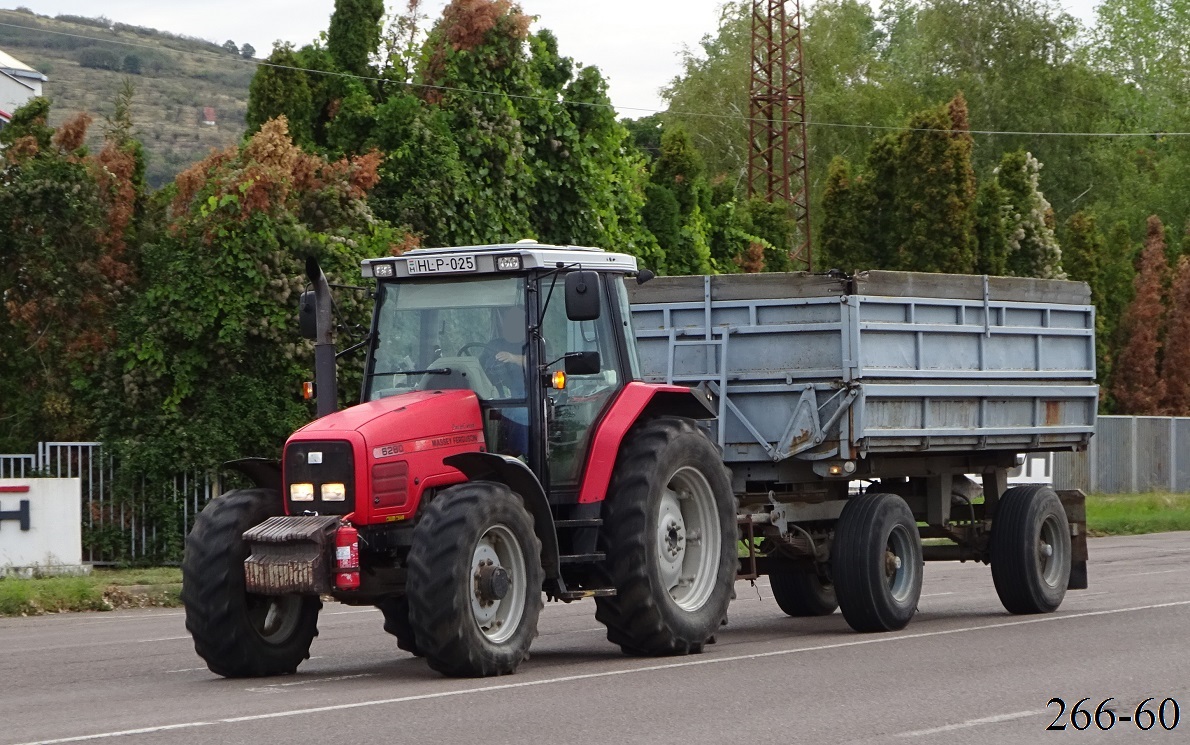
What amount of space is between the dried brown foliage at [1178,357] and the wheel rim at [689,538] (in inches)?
1349

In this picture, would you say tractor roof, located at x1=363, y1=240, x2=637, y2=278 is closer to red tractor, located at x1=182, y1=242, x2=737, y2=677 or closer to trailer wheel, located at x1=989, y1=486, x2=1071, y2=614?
red tractor, located at x1=182, y1=242, x2=737, y2=677

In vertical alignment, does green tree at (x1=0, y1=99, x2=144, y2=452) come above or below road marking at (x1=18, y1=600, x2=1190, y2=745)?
above

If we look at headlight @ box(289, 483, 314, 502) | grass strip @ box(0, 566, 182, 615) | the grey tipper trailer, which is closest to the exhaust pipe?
headlight @ box(289, 483, 314, 502)

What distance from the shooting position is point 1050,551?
53.1 ft

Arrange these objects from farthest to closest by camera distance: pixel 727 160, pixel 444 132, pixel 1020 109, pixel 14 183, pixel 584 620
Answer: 1. pixel 727 160
2. pixel 1020 109
3. pixel 444 132
4. pixel 14 183
5. pixel 584 620

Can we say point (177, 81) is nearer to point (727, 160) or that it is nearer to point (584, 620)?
point (727, 160)

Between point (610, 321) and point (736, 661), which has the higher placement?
point (610, 321)

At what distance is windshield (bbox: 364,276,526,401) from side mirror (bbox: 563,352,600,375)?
1.12 ft

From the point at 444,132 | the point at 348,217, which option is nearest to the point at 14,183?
the point at 348,217

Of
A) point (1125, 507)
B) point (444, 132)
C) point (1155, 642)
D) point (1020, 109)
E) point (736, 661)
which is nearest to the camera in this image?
point (736, 661)

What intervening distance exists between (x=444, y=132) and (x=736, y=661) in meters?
15.5

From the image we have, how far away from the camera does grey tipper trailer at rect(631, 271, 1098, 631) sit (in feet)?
46.0

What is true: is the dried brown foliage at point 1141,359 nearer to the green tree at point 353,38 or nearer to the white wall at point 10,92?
the green tree at point 353,38

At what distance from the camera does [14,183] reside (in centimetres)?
2367
